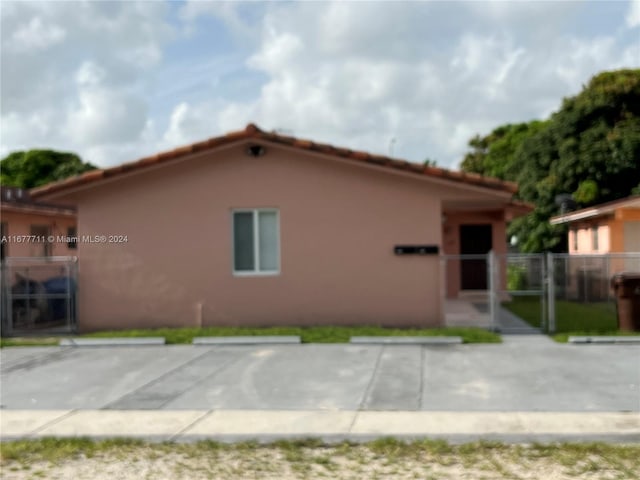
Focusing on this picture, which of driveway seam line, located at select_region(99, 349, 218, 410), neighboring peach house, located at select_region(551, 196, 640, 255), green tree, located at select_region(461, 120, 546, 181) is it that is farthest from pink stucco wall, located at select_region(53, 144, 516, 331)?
green tree, located at select_region(461, 120, 546, 181)

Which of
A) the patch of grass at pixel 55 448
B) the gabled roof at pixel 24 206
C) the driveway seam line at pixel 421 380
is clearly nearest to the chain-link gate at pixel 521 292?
the driveway seam line at pixel 421 380

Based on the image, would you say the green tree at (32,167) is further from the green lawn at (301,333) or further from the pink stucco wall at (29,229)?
the green lawn at (301,333)

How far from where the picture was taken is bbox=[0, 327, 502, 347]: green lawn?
12.2 meters

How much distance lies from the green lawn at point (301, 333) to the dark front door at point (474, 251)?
937 centimetres

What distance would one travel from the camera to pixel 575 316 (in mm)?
15266

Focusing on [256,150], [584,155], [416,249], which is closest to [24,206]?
[256,150]

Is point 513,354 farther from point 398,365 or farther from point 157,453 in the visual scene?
point 157,453

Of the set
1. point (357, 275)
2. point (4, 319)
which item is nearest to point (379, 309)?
point (357, 275)

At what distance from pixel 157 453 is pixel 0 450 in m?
1.48

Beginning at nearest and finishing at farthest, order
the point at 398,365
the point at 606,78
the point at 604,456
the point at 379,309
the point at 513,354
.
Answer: the point at 604,456 → the point at 398,365 → the point at 513,354 → the point at 379,309 → the point at 606,78

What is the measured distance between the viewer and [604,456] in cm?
582

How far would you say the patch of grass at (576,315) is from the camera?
13.0 metres

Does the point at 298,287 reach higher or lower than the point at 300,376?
higher

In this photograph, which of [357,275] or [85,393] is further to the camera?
[357,275]
